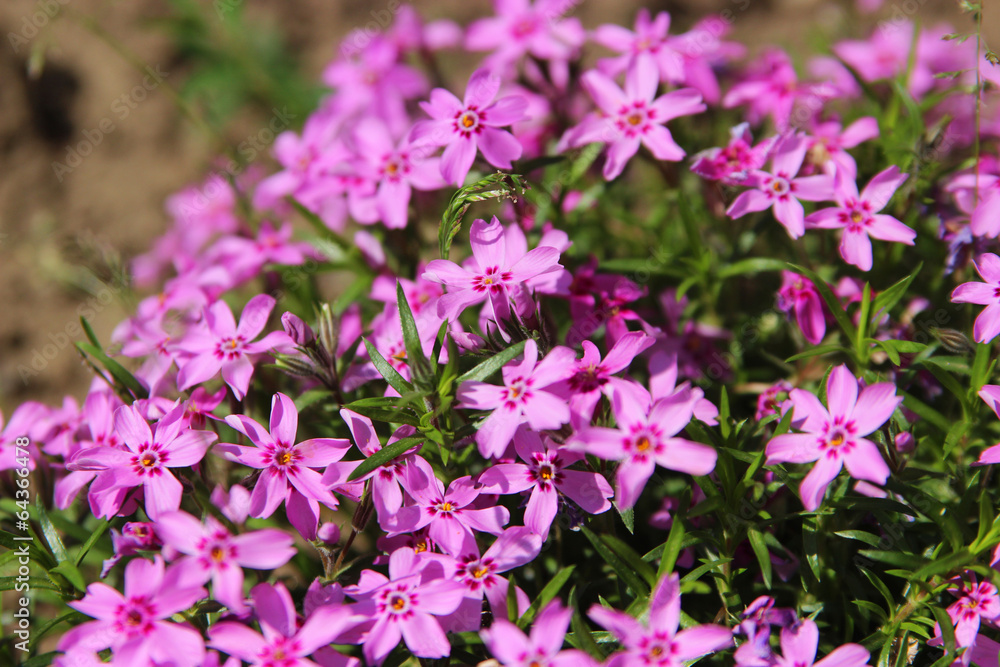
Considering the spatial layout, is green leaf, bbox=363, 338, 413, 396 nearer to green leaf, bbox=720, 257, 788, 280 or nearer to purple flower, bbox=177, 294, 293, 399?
purple flower, bbox=177, 294, 293, 399

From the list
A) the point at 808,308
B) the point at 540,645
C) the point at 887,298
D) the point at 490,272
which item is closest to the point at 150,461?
the point at 490,272

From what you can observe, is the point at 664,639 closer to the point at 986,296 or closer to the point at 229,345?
the point at 986,296

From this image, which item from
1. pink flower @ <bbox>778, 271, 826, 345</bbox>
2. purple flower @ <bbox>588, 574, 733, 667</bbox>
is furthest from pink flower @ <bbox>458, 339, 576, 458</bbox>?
pink flower @ <bbox>778, 271, 826, 345</bbox>

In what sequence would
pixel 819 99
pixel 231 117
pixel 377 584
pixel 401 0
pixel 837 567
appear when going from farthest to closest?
pixel 401 0, pixel 231 117, pixel 819 99, pixel 837 567, pixel 377 584

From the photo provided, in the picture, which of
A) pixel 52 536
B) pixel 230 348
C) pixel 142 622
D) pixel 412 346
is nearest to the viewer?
pixel 142 622

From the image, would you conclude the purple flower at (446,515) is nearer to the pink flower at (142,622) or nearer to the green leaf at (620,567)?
the green leaf at (620,567)

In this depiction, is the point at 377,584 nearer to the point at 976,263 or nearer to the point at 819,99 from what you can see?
the point at 976,263

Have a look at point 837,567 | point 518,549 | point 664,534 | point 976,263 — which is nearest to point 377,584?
point 518,549
